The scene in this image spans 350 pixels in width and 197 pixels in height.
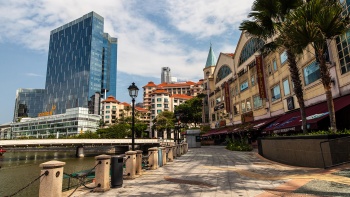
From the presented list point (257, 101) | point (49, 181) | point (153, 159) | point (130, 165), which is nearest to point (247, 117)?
point (257, 101)

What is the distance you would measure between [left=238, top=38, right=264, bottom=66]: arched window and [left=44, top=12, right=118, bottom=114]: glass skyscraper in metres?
129

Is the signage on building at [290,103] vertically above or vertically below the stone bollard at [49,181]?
above

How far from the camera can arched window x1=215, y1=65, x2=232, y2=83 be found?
47.1 meters

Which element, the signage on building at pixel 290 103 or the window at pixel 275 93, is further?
the window at pixel 275 93

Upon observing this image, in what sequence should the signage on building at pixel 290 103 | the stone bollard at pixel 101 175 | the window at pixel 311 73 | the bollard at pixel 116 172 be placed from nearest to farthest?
the stone bollard at pixel 101 175, the bollard at pixel 116 172, the window at pixel 311 73, the signage on building at pixel 290 103

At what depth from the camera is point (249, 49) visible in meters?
36.5

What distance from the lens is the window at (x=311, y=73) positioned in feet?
64.3

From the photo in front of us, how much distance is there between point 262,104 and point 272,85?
136 inches

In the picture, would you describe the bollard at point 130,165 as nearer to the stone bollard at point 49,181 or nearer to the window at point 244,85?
the stone bollard at point 49,181

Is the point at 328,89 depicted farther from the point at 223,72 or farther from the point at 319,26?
the point at 223,72

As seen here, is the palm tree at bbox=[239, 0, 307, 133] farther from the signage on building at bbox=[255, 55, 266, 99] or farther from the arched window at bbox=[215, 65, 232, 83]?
the arched window at bbox=[215, 65, 232, 83]

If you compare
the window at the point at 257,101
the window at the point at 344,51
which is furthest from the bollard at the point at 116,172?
the window at the point at 257,101

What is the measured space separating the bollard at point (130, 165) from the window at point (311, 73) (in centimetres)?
1719

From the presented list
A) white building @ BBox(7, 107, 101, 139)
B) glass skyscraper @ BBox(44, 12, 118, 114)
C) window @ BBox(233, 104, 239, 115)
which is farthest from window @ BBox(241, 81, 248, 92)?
glass skyscraper @ BBox(44, 12, 118, 114)
